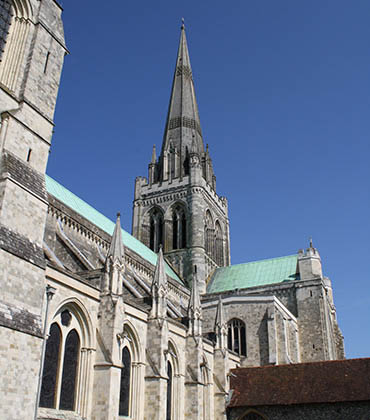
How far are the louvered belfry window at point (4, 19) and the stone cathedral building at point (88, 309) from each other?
0.04 m

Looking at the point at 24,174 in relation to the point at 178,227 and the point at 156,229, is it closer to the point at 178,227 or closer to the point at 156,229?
the point at 178,227

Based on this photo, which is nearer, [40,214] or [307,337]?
[40,214]

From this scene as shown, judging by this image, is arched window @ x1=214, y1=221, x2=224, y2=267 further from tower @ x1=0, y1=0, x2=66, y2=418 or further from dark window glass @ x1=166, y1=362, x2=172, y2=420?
tower @ x1=0, y1=0, x2=66, y2=418

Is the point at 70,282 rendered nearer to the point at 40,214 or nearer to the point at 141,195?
the point at 40,214

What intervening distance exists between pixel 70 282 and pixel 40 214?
2.89 metres

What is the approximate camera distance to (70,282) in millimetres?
16266

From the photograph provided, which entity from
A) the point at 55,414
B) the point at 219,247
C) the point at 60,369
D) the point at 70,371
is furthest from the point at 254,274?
the point at 55,414

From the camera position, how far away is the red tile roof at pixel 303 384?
22781 mm

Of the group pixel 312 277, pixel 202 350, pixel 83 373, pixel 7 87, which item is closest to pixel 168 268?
pixel 312 277

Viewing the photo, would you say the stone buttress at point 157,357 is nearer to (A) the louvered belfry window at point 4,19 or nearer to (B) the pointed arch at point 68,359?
(B) the pointed arch at point 68,359

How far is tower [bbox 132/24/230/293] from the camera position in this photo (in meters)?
40.8

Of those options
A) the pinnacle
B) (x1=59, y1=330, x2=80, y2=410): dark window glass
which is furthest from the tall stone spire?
(x1=59, y1=330, x2=80, y2=410): dark window glass

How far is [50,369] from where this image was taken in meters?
15.1

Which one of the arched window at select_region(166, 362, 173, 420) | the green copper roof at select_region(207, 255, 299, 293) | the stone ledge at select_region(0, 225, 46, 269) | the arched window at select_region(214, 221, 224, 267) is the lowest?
the arched window at select_region(166, 362, 173, 420)
